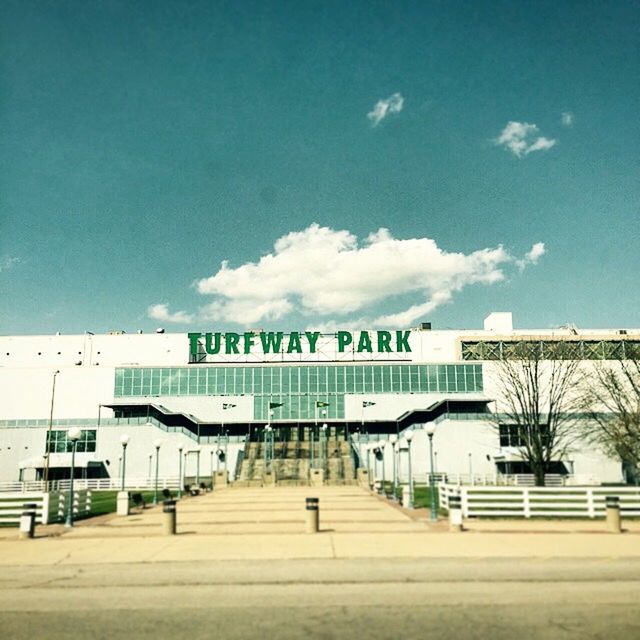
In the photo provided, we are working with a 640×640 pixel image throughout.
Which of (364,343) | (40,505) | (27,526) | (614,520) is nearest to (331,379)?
(364,343)

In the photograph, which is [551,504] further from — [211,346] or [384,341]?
[211,346]

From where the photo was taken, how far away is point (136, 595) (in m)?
11.6

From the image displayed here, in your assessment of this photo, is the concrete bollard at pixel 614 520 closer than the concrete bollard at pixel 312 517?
Yes

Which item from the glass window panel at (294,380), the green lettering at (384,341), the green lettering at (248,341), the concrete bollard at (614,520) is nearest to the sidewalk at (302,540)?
the concrete bollard at (614,520)

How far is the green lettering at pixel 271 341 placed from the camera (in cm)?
8225

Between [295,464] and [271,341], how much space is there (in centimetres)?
2212

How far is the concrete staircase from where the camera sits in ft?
191

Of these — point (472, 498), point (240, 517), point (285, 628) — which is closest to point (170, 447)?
point (240, 517)

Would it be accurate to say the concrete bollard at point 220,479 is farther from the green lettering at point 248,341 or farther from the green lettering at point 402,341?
the green lettering at point 402,341

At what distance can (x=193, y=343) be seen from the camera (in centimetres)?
Result: 8425

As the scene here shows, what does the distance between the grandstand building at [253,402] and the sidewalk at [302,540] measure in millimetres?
36573

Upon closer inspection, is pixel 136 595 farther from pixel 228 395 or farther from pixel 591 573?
pixel 228 395

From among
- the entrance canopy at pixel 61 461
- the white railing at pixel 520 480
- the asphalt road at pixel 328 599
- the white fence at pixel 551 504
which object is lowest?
the white railing at pixel 520 480

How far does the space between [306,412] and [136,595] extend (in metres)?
66.4
